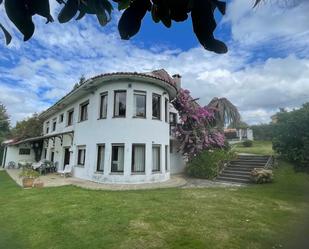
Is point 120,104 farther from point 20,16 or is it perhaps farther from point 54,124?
point 20,16

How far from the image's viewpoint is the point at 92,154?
55.5 ft

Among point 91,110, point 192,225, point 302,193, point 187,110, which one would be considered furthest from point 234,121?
point 192,225

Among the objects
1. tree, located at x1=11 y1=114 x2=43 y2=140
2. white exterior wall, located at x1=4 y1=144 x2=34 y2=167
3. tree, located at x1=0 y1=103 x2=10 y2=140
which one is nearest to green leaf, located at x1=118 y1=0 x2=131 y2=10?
white exterior wall, located at x1=4 y1=144 x2=34 y2=167

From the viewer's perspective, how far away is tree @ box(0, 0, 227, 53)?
1354 millimetres

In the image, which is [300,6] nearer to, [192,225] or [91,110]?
[192,225]

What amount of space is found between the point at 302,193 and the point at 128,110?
36.2 ft

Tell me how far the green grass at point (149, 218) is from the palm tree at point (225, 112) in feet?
40.6

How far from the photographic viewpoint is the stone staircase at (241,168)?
57.9 ft

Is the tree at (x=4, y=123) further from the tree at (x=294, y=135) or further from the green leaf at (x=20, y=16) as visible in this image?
the green leaf at (x=20, y=16)

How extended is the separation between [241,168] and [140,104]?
366 inches

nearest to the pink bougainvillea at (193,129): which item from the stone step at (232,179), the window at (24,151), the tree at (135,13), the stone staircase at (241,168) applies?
the stone staircase at (241,168)

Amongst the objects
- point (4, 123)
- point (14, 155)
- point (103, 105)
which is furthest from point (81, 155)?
point (4, 123)

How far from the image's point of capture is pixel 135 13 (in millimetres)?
1583

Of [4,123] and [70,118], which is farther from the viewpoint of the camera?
[4,123]
